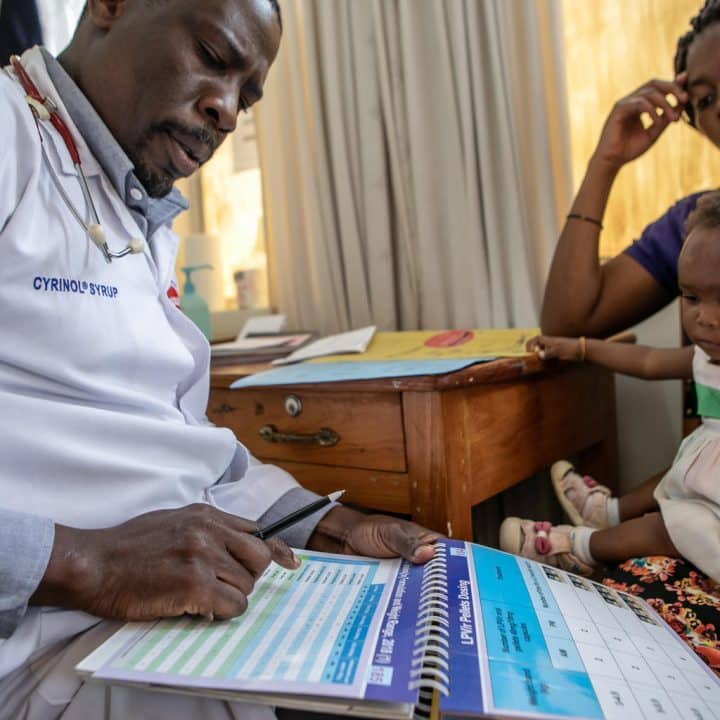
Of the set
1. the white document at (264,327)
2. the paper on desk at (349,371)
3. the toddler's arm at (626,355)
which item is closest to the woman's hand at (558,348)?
the toddler's arm at (626,355)

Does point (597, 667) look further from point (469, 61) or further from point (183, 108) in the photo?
point (469, 61)

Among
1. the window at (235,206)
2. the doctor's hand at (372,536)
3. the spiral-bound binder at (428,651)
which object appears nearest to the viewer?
the spiral-bound binder at (428,651)

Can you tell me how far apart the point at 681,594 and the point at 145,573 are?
0.62 m

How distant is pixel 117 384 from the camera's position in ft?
2.21

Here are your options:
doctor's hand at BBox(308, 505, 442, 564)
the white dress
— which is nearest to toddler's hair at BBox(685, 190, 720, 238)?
the white dress

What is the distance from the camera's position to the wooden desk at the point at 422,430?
2.84 feet

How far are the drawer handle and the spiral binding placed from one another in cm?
37

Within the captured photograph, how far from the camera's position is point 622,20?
1386 millimetres

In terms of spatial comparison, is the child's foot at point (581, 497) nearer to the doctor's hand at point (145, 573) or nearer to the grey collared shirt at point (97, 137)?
the doctor's hand at point (145, 573)

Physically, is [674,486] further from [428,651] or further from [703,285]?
[428,651]

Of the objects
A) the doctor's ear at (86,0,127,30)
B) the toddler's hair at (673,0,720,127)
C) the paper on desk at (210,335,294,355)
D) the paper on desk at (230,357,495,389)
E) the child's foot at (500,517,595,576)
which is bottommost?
the child's foot at (500,517,595,576)

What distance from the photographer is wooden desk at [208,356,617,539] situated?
866 mm

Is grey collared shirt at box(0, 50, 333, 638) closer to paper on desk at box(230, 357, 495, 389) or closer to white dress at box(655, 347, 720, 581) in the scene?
paper on desk at box(230, 357, 495, 389)

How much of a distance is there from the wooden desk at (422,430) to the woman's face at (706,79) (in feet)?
1.54
